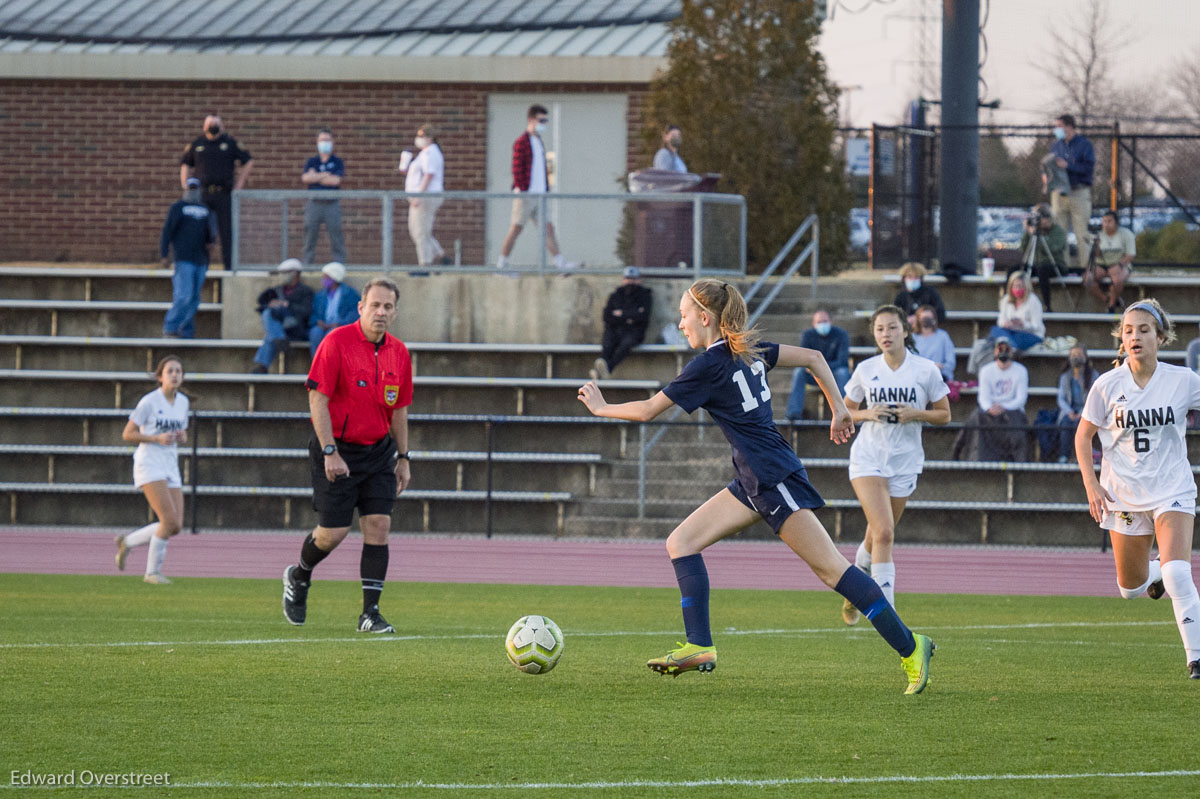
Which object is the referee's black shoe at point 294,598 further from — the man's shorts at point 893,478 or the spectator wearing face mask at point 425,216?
the spectator wearing face mask at point 425,216

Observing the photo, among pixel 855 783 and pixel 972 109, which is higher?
pixel 972 109

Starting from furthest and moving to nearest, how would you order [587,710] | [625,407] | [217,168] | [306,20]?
[306,20] → [217,168] → [625,407] → [587,710]

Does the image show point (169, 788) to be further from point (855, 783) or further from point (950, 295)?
point (950, 295)

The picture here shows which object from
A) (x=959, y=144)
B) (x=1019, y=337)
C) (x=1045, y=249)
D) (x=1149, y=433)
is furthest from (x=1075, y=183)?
(x=1149, y=433)

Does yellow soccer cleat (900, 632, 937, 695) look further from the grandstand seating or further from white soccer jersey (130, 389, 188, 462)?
the grandstand seating

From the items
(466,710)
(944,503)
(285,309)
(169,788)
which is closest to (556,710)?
(466,710)

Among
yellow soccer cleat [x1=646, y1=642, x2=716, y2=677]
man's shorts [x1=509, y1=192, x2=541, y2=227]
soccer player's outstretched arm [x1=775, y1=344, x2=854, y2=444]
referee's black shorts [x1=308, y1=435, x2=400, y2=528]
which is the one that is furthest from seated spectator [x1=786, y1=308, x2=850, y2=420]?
yellow soccer cleat [x1=646, y1=642, x2=716, y2=677]

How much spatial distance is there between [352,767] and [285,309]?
15565 mm

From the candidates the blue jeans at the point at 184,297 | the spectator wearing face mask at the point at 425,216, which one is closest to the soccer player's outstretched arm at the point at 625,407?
the spectator wearing face mask at the point at 425,216

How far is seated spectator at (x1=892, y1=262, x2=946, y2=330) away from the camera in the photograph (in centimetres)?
1991

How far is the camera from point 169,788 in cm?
545

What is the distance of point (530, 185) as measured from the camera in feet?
73.0

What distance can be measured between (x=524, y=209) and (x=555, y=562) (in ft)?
22.2

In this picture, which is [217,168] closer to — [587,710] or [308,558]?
[308,558]
